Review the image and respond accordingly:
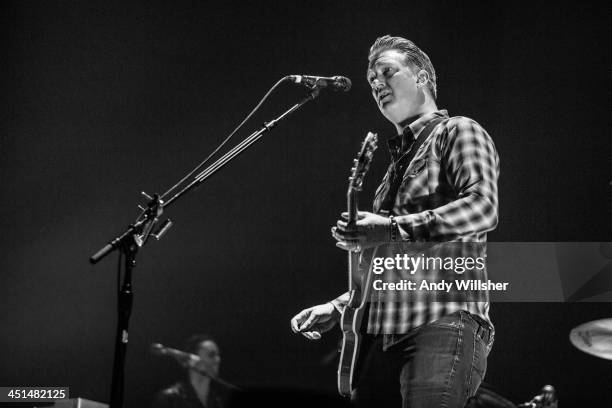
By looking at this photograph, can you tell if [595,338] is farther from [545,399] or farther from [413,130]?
[413,130]

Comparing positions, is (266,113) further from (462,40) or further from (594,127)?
(594,127)

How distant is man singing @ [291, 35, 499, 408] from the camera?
72.1 inches

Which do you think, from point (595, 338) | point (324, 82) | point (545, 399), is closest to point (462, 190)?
point (324, 82)

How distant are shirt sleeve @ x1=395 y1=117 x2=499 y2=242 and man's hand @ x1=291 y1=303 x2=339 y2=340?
0.63m

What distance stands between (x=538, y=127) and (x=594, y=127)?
0.24m

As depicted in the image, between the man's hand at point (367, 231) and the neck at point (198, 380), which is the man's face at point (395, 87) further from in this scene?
the neck at point (198, 380)

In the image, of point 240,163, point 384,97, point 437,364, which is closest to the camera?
point 437,364

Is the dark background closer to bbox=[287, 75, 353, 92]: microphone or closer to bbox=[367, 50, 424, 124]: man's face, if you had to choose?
bbox=[287, 75, 353, 92]: microphone

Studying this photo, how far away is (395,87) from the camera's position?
238 cm

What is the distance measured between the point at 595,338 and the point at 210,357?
1.64 m

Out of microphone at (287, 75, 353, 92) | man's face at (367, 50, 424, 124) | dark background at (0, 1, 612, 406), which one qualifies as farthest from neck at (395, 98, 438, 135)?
dark background at (0, 1, 612, 406)

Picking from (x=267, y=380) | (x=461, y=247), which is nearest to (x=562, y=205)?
(x=461, y=247)

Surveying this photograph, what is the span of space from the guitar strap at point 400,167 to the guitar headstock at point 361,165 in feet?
0.47

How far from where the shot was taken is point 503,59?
3.22 meters
